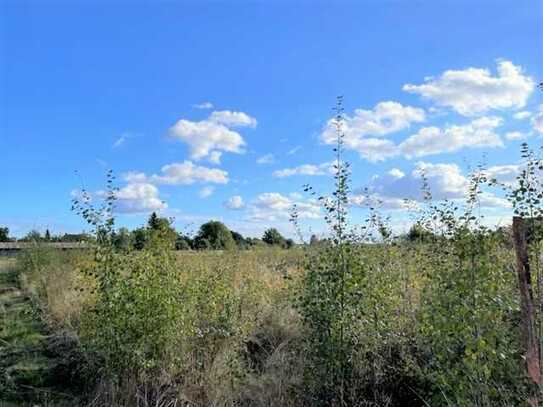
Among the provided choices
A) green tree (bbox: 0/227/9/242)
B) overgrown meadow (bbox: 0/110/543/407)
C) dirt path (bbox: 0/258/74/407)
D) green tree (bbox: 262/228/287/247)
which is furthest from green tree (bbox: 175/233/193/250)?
green tree (bbox: 0/227/9/242)

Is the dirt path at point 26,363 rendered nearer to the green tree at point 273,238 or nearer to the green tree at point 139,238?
the green tree at point 139,238

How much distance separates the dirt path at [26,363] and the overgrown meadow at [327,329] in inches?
1.7

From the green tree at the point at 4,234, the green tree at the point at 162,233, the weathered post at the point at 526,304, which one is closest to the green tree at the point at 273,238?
the green tree at the point at 162,233

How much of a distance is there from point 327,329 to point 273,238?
25.3ft

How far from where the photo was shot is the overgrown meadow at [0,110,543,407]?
3.82 m

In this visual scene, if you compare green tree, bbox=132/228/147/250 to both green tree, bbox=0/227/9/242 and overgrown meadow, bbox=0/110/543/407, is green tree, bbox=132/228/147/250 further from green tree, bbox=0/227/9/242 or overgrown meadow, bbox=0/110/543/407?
green tree, bbox=0/227/9/242

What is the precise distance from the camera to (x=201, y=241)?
1062cm

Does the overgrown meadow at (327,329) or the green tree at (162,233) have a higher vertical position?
the green tree at (162,233)

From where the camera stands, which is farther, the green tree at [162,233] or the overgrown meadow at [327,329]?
the green tree at [162,233]

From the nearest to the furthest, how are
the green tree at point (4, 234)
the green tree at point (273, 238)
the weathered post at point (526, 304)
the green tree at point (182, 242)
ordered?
the weathered post at point (526, 304) → the green tree at point (182, 242) → the green tree at point (273, 238) → the green tree at point (4, 234)

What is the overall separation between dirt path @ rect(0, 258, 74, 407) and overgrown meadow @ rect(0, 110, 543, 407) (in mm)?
43

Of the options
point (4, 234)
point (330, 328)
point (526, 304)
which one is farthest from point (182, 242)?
point (4, 234)

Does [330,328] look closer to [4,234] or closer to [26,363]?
[26,363]

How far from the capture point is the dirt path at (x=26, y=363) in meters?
5.80
